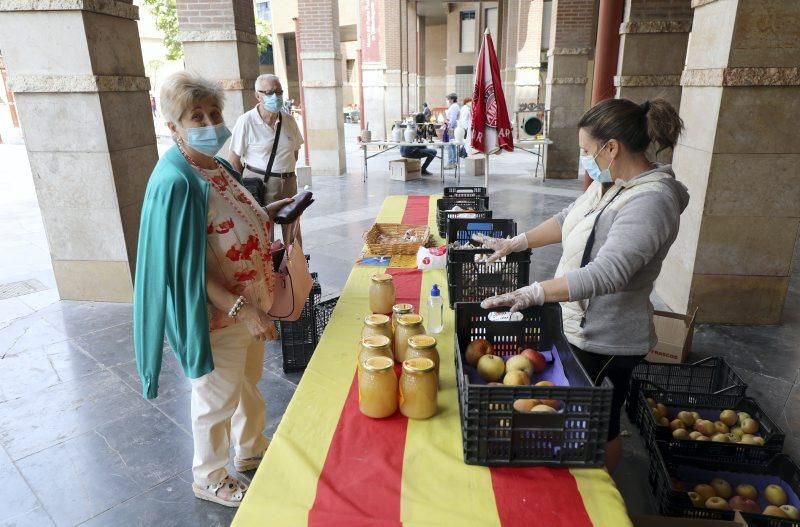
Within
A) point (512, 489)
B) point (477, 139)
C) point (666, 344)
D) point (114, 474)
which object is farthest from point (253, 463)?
point (477, 139)

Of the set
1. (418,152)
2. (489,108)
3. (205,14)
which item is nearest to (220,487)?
(489,108)

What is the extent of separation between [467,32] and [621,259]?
31.1 meters

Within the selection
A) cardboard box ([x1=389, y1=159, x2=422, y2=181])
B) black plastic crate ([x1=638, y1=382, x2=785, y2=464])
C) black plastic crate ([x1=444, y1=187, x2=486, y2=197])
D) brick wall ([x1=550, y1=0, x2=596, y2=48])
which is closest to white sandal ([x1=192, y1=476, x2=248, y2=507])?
black plastic crate ([x1=638, y1=382, x2=785, y2=464])

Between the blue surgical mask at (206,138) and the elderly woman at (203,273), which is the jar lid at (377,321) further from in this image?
the blue surgical mask at (206,138)

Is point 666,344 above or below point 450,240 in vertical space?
below

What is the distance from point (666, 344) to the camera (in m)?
3.81

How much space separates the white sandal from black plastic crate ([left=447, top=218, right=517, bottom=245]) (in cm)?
180

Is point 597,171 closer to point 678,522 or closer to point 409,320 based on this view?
point 409,320

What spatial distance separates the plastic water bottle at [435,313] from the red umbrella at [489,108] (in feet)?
14.7

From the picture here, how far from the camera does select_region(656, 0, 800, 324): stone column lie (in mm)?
3955

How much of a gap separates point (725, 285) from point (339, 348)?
150 inches

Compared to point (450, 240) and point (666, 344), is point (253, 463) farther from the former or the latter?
point (666, 344)

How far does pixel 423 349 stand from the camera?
195 centimetres

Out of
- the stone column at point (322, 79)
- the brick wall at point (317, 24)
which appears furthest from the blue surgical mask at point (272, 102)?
the brick wall at point (317, 24)
